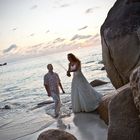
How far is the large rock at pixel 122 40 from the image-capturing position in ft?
25.8

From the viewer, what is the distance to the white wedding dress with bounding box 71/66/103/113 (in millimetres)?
8781

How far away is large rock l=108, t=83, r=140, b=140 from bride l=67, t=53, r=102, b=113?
3682 millimetres

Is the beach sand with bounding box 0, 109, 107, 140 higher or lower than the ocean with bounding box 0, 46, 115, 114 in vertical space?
higher

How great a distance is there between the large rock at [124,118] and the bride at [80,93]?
3.68 m

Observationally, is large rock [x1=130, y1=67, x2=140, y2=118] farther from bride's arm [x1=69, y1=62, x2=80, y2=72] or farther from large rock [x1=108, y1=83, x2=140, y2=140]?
bride's arm [x1=69, y1=62, x2=80, y2=72]

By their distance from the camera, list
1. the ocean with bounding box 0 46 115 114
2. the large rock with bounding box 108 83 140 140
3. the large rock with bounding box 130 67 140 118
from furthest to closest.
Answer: the ocean with bounding box 0 46 115 114
the large rock with bounding box 108 83 140 140
the large rock with bounding box 130 67 140 118

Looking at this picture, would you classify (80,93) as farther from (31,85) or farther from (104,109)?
(31,85)

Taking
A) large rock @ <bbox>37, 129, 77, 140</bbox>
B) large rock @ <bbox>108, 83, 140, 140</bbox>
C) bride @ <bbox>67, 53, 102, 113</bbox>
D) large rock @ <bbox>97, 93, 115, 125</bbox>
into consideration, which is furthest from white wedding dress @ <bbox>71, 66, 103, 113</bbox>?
large rock @ <bbox>108, 83, 140, 140</bbox>

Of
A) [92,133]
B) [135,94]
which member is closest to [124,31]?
[92,133]

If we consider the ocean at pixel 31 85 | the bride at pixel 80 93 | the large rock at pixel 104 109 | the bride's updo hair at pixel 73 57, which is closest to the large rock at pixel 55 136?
the large rock at pixel 104 109

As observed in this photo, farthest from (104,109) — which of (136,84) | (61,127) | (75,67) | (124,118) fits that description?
(136,84)

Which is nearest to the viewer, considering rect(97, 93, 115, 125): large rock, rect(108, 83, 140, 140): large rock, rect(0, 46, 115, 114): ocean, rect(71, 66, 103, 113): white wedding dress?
rect(108, 83, 140, 140): large rock

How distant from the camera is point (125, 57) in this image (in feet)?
26.2

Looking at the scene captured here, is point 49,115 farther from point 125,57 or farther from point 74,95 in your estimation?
point 125,57
